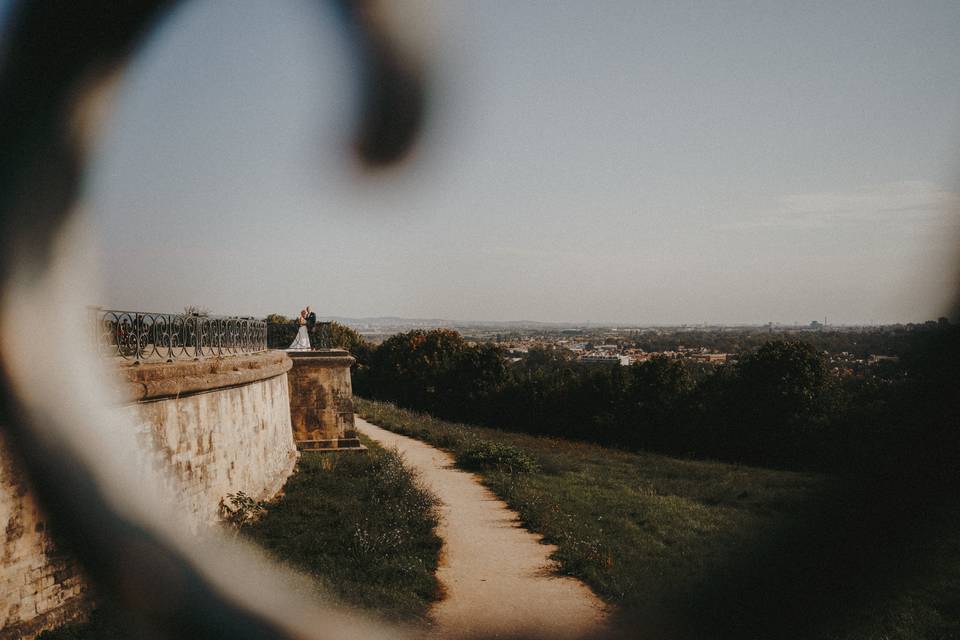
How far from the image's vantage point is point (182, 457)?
7.53 meters

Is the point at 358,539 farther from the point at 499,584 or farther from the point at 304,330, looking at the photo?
the point at 304,330

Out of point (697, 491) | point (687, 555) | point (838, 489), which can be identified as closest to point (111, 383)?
point (838, 489)

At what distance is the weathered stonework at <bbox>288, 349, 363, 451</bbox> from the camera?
A: 50.4ft

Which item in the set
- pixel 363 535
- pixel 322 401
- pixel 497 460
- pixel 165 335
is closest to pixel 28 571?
pixel 165 335

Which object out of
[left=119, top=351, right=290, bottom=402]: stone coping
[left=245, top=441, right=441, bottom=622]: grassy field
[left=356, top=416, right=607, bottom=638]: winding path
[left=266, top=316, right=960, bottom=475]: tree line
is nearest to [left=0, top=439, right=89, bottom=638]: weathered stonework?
[left=119, top=351, right=290, bottom=402]: stone coping

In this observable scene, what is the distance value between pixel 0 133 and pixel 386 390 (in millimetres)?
36708

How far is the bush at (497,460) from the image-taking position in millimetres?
15367

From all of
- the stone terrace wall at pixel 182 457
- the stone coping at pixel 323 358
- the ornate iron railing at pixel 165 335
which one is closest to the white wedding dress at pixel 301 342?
the stone coping at pixel 323 358

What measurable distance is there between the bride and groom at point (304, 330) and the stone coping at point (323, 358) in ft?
1.56

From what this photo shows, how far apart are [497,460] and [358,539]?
24.6 feet

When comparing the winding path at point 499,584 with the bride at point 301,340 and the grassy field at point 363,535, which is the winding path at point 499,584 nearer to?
the grassy field at point 363,535

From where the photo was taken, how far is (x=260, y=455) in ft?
34.8

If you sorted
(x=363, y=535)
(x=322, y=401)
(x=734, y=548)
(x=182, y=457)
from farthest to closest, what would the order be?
(x=322, y=401)
(x=363, y=535)
(x=182, y=457)
(x=734, y=548)

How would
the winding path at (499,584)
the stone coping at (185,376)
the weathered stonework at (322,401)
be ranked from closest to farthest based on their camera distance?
1. the stone coping at (185,376)
2. the winding path at (499,584)
3. the weathered stonework at (322,401)
